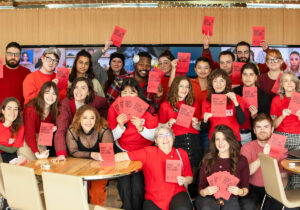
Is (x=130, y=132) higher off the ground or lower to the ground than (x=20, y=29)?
lower

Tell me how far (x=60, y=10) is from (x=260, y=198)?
5093 mm

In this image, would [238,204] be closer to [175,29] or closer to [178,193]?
[178,193]

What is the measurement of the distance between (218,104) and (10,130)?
225 cm

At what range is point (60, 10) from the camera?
6.75 m

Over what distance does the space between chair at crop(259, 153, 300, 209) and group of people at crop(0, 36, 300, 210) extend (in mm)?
163

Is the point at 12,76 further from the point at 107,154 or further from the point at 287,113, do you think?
the point at 287,113

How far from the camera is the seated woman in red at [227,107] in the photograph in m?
3.82

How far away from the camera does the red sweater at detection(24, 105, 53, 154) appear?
12.4ft

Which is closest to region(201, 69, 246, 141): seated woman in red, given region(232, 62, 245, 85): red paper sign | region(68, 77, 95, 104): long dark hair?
region(232, 62, 245, 85): red paper sign

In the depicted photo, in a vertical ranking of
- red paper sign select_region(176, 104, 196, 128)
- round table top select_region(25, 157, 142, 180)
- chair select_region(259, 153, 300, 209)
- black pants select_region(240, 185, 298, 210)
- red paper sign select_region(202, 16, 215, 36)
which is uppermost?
red paper sign select_region(202, 16, 215, 36)

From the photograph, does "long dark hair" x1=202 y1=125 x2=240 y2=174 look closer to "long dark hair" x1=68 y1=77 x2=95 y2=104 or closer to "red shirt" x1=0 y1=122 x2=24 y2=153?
"long dark hair" x1=68 y1=77 x2=95 y2=104

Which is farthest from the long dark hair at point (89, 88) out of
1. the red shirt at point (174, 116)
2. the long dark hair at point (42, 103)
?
the red shirt at point (174, 116)

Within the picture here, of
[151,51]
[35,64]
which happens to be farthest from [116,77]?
[35,64]

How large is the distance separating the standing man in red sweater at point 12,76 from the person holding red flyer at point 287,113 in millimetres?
3278
